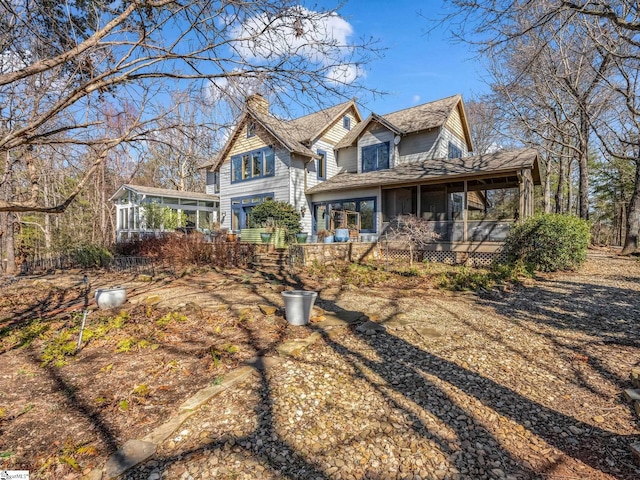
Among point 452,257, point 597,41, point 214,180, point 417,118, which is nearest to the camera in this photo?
point 597,41

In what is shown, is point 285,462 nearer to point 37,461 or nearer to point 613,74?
point 37,461

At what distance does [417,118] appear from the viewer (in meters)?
16.8

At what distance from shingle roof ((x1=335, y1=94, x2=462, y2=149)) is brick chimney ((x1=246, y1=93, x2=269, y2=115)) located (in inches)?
508

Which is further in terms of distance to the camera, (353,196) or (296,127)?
(353,196)

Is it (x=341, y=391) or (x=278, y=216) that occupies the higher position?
(x=278, y=216)

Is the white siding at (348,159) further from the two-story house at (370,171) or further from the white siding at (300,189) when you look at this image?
the white siding at (300,189)

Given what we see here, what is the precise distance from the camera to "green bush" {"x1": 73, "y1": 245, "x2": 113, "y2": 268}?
43.2 feet

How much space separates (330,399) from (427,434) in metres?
0.90

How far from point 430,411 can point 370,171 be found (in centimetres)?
1511

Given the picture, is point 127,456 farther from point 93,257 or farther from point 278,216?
point 93,257

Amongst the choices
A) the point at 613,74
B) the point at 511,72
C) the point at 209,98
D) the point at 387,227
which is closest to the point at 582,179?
the point at 613,74

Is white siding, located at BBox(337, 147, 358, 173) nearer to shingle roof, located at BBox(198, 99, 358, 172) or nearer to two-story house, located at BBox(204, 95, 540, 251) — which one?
two-story house, located at BBox(204, 95, 540, 251)

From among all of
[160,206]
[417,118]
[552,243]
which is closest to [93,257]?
[160,206]

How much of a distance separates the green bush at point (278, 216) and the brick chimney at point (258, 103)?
33.8ft
